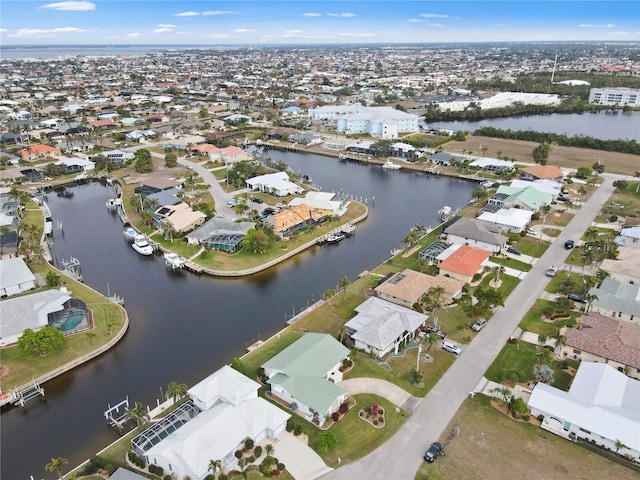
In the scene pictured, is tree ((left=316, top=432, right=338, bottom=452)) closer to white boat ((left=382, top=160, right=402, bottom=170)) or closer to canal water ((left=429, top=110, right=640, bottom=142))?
white boat ((left=382, top=160, right=402, bottom=170))

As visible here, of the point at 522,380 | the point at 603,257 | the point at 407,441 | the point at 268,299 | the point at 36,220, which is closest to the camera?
the point at 407,441

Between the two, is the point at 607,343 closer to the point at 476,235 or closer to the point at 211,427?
the point at 476,235

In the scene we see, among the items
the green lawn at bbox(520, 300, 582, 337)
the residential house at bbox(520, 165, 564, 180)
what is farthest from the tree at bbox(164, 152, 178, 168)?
the green lawn at bbox(520, 300, 582, 337)

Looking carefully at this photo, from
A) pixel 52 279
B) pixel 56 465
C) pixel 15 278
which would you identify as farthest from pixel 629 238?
pixel 15 278

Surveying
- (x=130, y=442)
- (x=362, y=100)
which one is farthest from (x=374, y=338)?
(x=362, y=100)

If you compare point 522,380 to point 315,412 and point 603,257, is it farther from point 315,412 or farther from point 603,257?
point 603,257
